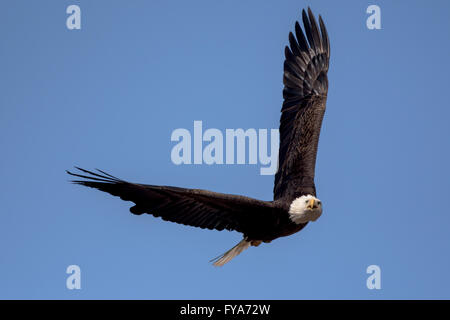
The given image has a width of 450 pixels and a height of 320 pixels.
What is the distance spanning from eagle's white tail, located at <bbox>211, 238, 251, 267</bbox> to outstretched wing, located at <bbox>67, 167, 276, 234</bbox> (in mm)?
494

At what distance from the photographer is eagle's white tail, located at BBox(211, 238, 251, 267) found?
9.62 meters

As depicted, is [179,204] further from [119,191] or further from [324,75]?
[324,75]

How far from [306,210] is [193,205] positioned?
1.17m

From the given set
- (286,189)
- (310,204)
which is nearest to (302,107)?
(286,189)

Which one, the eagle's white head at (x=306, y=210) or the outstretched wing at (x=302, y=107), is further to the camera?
the outstretched wing at (x=302, y=107)

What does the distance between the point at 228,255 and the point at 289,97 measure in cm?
229

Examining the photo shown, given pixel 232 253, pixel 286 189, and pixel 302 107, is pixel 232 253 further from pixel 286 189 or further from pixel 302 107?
pixel 302 107

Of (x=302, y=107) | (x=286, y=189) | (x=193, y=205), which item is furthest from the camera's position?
(x=302, y=107)

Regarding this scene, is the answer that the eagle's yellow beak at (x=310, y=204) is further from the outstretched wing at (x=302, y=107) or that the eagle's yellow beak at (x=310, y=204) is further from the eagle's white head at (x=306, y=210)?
the outstretched wing at (x=302, y=107)

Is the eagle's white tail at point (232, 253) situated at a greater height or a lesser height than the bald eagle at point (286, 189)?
lesser

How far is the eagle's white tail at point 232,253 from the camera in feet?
31.6

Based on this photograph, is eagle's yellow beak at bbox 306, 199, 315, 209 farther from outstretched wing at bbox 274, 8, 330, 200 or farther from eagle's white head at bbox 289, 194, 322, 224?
outstretched wing at bbox 274, 8, 330, 200

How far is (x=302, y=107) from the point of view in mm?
10594

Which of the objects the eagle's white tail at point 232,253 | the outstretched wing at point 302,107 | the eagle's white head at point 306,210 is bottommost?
the eagle's white tail at point 232,253
